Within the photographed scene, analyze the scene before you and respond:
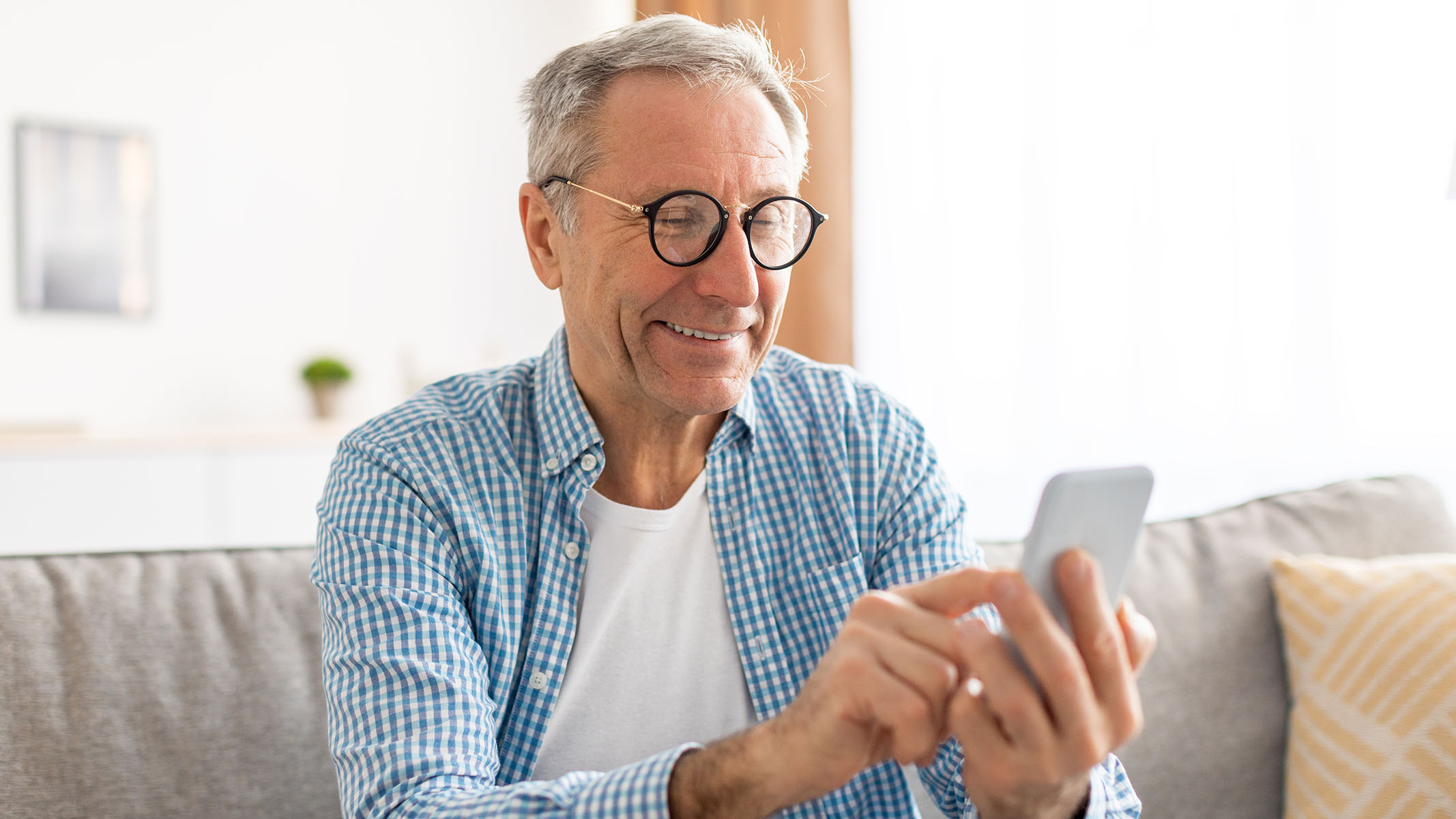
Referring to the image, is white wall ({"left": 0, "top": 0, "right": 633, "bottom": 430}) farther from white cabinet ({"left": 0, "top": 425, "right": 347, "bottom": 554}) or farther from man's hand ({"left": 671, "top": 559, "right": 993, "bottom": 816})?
man's hand ({"left": 671, "top": 559, "right": 993, "bottom": 816})

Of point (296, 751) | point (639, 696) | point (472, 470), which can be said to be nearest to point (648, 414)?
point (472, 470)

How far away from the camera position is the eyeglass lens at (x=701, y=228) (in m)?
1.20

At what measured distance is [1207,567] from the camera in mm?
1532

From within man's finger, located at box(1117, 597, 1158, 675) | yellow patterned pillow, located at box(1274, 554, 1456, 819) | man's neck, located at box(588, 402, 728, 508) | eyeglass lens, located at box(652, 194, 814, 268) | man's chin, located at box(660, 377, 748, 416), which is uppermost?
eyeglass lens, located at box(652, 194, 814, 268)

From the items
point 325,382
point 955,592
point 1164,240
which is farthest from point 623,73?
point 325,382

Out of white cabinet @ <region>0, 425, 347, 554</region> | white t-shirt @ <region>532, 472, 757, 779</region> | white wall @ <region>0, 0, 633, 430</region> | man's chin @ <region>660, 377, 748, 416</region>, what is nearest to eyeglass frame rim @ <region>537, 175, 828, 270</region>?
man's chin @ <region>660, 377, 748, 416</region>

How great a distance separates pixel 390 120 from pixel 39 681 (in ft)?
10.4

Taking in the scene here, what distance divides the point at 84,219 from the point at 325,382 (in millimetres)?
911

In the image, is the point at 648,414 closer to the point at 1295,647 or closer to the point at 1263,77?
the point at 1295,647

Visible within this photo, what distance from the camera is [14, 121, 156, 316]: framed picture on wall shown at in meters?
3.41

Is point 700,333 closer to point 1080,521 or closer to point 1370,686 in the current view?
point 1080,521

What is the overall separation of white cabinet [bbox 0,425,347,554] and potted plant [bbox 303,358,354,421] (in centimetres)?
26

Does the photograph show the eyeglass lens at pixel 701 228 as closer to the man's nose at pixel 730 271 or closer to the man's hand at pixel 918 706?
the man's nose at pixel 730 271

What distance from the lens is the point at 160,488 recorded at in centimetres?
309
